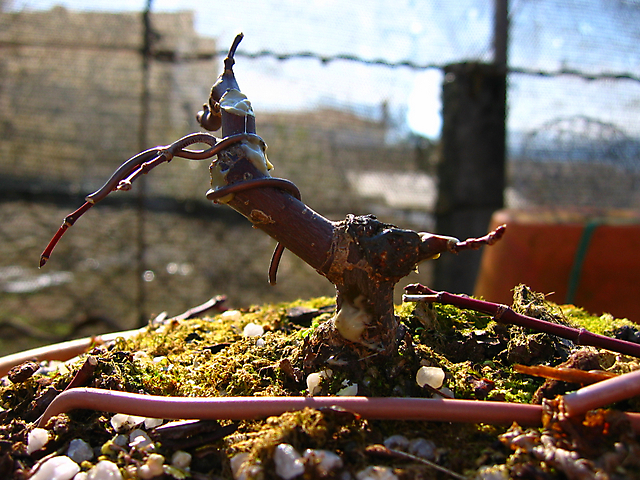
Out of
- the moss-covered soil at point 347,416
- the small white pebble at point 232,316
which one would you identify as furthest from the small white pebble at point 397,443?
the small white pebble at point 232,316

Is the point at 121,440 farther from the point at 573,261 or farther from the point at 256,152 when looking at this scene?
the point at 573,261

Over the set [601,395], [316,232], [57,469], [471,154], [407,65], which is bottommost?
[57,469]

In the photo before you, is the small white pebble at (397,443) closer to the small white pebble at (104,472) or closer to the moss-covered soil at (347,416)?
the moss-covered soil at (347,416)

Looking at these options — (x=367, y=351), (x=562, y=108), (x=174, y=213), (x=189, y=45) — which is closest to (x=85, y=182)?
(x=174, y=213)

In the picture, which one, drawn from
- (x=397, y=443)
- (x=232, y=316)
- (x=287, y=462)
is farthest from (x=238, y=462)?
(x=232, y=316)

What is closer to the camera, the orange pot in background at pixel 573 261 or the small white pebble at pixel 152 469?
the small white pebble at pixel 152 469

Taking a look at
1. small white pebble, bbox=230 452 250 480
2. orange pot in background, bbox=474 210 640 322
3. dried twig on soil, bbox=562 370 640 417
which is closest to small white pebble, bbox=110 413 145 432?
small white pebble, bbox=230 452 250 480

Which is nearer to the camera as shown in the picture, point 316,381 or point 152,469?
point 152,469

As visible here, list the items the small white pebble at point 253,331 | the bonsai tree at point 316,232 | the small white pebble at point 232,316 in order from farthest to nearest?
the small white pebble at point 232,316
the small white pebble at point 253,331
the bonsai tree at point 316,232
